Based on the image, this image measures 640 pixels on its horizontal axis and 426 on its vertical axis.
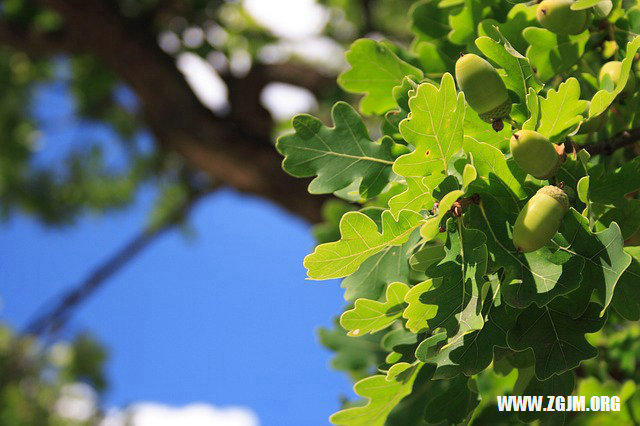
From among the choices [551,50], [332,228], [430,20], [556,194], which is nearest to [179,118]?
[332,228]

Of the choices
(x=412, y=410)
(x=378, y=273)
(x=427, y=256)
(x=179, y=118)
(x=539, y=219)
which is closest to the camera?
(x=539, y=219)

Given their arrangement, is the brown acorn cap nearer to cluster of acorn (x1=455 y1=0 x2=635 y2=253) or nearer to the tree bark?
cluster of acorn (x1=455 y1=0 x2=635 y2=253)

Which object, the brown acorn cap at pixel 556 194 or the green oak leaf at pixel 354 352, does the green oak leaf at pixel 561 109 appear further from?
the green oak leaf at pixel 354 352

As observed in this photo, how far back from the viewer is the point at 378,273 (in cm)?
85

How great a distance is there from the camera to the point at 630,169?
0.74m

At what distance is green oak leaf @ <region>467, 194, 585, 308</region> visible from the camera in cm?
67

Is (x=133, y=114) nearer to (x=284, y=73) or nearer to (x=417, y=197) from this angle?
(x=284, y=73)

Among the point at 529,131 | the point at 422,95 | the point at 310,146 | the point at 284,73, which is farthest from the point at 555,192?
the point at 284,73

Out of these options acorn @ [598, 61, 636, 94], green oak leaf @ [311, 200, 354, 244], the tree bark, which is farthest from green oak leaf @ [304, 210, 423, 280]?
the tree bark

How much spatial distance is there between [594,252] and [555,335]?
0.11 meters

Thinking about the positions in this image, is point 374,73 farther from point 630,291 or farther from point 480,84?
point 630,291

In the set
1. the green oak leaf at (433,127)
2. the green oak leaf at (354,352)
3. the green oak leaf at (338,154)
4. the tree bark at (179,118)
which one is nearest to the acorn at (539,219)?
the green oak leaf at (433,127)

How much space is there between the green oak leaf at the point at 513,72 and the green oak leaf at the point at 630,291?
20 cm

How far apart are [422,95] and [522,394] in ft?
1.39
